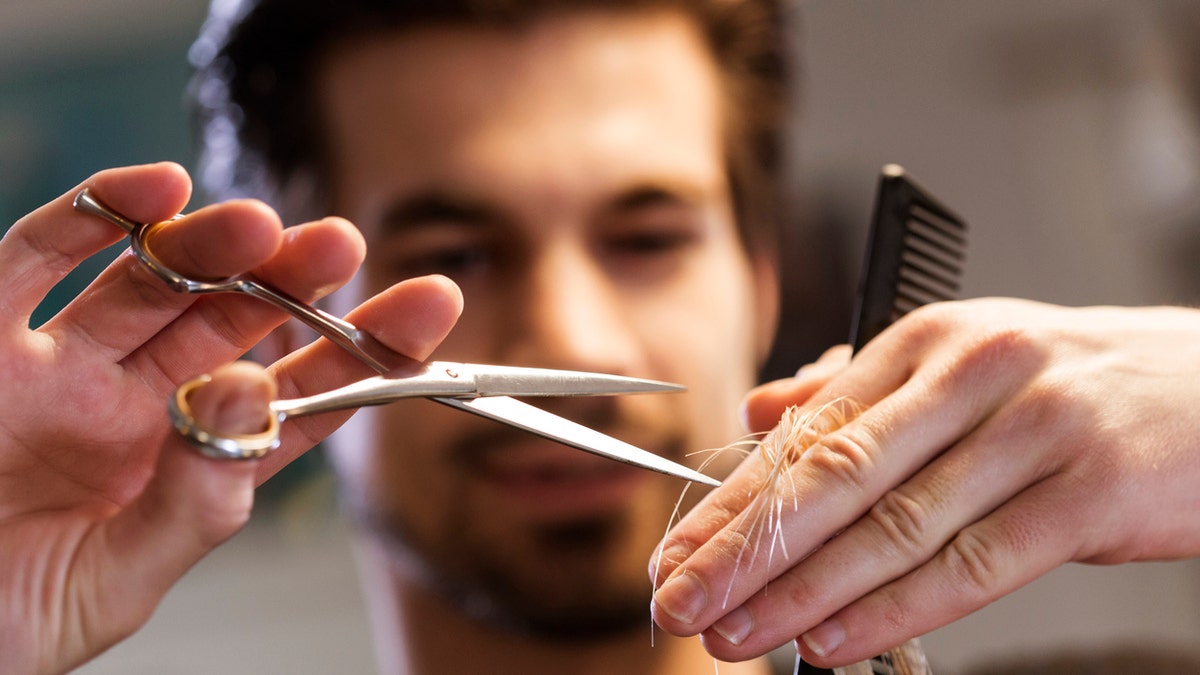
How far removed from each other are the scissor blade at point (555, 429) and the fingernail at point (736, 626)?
0.33ft

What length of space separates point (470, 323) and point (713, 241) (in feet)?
1.22

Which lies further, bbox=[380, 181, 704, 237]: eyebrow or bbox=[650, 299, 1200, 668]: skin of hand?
bbox=[380, 181, 704, 237]: eyebrow

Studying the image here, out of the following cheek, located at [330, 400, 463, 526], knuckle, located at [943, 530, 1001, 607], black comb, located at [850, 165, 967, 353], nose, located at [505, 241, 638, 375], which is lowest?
cheek, located at [330, 400, 463, 526]

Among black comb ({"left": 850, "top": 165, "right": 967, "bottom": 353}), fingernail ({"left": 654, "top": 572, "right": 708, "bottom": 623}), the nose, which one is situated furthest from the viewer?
the nose

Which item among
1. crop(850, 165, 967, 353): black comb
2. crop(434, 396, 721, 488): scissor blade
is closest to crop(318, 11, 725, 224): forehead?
crop(850, 165, 967, 353): black comb

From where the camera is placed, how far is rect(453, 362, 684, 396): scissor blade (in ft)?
2.07

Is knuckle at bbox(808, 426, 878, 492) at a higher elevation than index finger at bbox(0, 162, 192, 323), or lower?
lower

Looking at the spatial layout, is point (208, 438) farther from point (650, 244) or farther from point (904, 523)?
point (650, 244)

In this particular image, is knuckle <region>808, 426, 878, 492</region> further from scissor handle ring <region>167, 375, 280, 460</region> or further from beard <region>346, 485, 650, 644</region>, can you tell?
beard <region>346, 485, 650, 644</region>

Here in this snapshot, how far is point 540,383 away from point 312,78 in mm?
957

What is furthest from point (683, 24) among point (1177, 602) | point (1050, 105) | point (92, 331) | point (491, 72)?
point (1177, 602)

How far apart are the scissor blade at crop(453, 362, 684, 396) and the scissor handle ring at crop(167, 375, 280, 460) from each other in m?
0.17

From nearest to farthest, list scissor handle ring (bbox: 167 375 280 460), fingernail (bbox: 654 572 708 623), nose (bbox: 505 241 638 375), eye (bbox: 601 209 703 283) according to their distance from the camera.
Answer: scissor handle ring (bbox: 167 375 280 460) → fingernail (bbox: 654 572 708 623) → nose (bbox: 505 241 638 375) → eye (bbox: 601 209 703 283)

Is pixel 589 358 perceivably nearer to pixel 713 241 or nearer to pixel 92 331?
pixel 713 241
